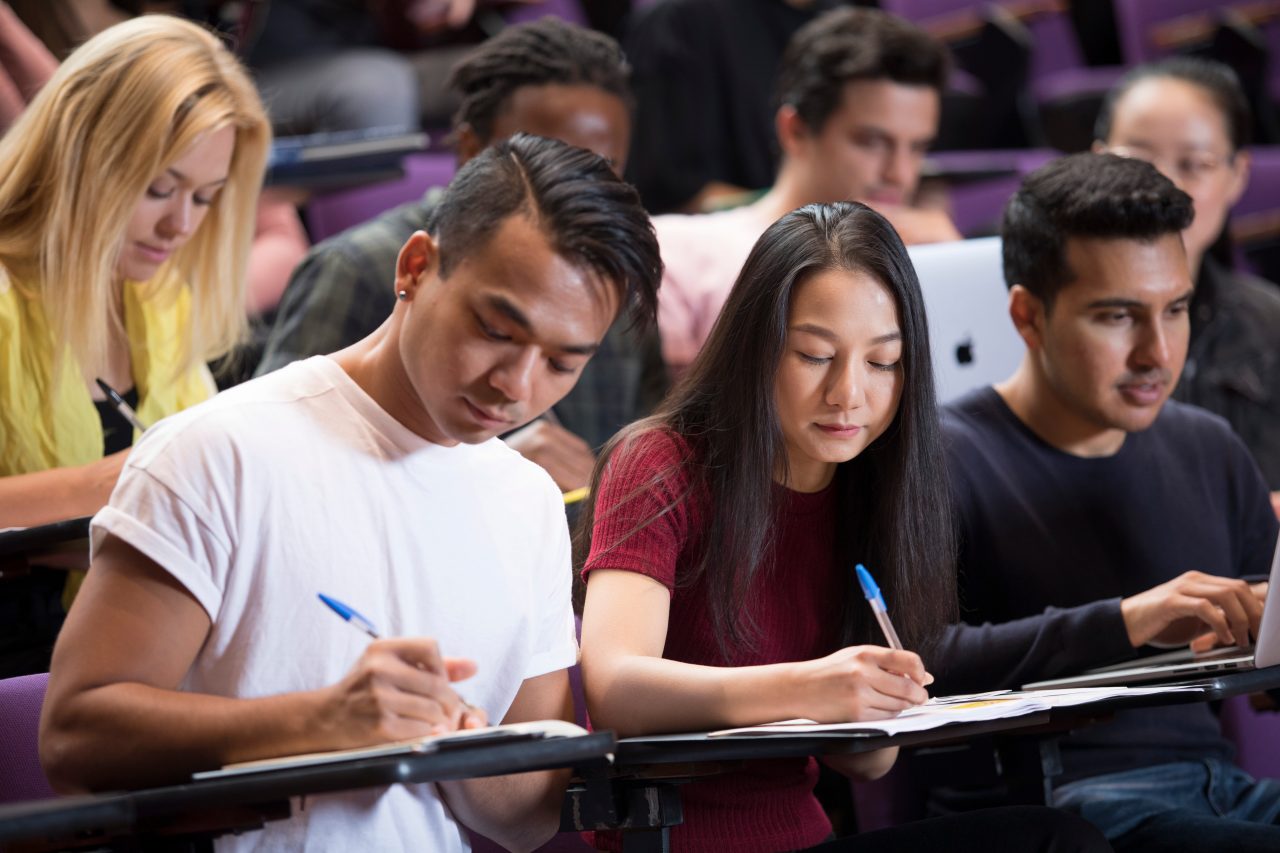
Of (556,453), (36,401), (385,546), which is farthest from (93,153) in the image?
(385,546)

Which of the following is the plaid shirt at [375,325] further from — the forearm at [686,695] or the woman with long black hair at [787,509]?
the forearm at [686,695]

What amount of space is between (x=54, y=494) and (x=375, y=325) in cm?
70

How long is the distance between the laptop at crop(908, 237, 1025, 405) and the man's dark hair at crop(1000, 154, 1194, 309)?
0.62 feet

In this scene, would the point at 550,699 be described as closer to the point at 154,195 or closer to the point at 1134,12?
the point at 154,195

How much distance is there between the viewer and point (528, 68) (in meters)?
2.68

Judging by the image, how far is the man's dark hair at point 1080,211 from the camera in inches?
81.2

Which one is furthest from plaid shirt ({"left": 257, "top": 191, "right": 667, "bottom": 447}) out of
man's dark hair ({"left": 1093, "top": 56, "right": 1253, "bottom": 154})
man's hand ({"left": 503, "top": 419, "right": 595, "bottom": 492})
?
man's dark hair ({"left": 1093, "top": 56, "right": 1253, "bottom": 154})

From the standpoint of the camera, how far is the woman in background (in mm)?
2817

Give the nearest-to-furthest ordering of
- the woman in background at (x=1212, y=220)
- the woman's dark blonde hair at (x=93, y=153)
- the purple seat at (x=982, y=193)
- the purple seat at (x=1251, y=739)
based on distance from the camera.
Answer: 1. the woman's dark blonde hair at (x=93, y=153)
2. the purple seat at (x=1251, y=739)
3. the woman in background at (x=1212, y=220)
4. the purple seat at (x=982, y=193)

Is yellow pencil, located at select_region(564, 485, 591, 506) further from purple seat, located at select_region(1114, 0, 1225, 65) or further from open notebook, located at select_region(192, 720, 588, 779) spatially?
purple seat, located at select_region(1114, 0, 1225, 65)

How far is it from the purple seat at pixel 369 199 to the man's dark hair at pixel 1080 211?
→ 135 centimetres

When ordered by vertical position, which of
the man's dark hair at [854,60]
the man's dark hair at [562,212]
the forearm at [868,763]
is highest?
the man's dark hair at [854,60]

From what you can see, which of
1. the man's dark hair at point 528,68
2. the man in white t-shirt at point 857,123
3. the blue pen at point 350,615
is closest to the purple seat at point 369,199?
the man's dark hair at point 528,68

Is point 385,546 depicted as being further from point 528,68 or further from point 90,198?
point 528,68
